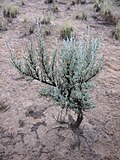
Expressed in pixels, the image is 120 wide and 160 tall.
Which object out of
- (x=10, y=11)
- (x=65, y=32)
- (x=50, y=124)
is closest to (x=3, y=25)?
(x=10, y=11)

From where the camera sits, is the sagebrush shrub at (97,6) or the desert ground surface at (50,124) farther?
the sagebrush shrub at (97,6)

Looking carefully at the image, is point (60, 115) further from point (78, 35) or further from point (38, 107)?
point (78, 35)

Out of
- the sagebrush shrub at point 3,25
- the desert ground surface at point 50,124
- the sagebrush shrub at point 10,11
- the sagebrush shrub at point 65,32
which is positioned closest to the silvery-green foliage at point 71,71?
the desert ground surface at point 50,124

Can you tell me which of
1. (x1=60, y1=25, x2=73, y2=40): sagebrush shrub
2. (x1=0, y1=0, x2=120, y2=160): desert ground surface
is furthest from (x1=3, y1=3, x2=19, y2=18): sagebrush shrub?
(x1=0, y1=0, x2=120, y2=160): desert ground surface

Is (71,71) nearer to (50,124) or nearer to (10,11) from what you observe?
(50,124)

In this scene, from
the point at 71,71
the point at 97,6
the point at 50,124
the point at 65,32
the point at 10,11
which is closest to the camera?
the point at 71,71

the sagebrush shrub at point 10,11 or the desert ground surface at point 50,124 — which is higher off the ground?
the sagebrush shrub at point 10,11

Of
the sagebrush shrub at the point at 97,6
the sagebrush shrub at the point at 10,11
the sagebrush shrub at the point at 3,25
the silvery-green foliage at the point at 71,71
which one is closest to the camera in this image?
the silvery-green foliage at the point at 71,71

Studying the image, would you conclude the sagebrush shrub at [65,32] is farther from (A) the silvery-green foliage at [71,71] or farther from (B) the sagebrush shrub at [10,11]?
(A) the silvery-green foliage at [71,71]

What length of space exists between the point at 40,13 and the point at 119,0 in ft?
9.37

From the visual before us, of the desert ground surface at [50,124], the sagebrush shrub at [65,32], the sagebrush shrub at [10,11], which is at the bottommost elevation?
the desert ground surface at [50,124]

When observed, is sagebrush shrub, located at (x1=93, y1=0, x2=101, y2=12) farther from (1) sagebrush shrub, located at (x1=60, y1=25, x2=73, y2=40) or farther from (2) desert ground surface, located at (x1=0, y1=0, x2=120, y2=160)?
(2) desert ground surface, located at (x1=0, y1=0, x2=120, y2=160)

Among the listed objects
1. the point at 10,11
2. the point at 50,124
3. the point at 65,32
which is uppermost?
the point at 10,11

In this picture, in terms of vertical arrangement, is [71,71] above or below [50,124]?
above
